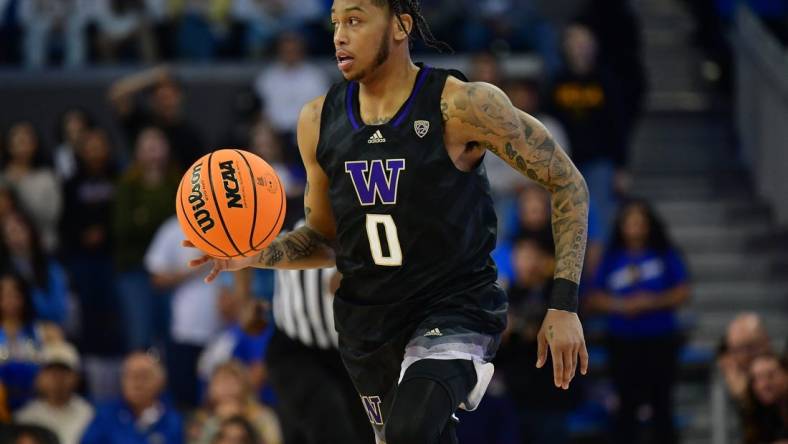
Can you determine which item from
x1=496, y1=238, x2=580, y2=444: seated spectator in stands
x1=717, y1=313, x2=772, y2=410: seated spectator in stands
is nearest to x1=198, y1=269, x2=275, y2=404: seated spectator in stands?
x1=496, y1=238, x2=580, y2=444: seated spectator in stands

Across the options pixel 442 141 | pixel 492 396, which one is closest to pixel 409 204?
pixel 442 141

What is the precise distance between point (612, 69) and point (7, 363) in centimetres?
604

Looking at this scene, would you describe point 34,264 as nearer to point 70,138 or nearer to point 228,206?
point 70,138

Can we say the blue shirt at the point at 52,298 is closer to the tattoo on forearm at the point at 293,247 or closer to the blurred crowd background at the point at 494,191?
the blurred crowd background at the point at 494,191

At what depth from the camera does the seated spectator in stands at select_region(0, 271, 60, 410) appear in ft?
32.2

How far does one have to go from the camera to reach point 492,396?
9039 millimetres

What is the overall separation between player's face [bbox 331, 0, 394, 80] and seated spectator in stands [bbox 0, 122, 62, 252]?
665cm

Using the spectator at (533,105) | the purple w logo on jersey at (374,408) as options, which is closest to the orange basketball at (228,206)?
the purple w logo on jersey at (374,408)

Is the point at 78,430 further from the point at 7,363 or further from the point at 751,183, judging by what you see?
the point at 751,183

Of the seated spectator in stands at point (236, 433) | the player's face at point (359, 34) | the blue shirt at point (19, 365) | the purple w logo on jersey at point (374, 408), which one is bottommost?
the seated spectator in stands at point (236, 433)

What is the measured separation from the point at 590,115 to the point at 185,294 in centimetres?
368

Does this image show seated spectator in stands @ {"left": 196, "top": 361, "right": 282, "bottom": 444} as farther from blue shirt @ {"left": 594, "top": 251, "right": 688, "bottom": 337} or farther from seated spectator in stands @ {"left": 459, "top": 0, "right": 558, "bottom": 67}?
seated spectator in stands @ {"left": 459, "top": 0, "right": 558, "bottom": 67}

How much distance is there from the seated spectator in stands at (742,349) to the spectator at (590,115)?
2.28 metres

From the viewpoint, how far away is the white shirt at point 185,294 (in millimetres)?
10578
